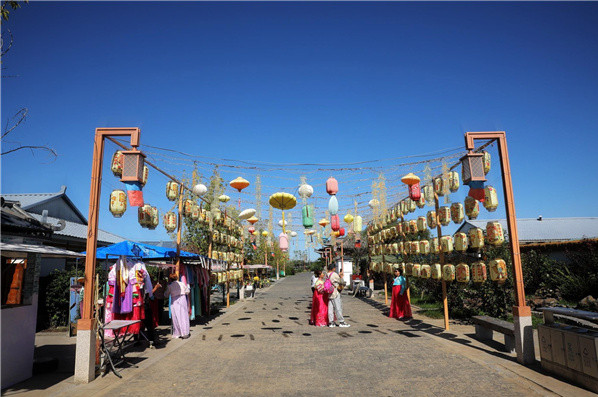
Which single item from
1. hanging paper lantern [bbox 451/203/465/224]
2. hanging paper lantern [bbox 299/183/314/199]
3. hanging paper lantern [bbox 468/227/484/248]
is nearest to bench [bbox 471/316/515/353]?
hanging paper lantern [bbox 468/227/484/248]

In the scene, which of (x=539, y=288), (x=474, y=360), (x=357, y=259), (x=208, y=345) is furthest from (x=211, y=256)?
(x=357, y=259)

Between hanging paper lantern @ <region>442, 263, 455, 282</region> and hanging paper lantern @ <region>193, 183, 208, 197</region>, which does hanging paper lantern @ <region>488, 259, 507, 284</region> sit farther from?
hanging paper lantern @ <region>193, 183, 208, 197</region>

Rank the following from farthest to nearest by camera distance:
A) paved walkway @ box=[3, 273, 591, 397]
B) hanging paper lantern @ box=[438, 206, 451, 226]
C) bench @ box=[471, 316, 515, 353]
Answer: hanging paper lantern @ box=[438, 206, 451, 226], bench @ box=[471, 316, 515, 353], paved walkway @ box=[3, 273, 591, 397]

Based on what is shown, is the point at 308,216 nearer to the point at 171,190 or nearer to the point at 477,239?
the point at 171,190

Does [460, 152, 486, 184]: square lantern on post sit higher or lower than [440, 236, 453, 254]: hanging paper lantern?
higher

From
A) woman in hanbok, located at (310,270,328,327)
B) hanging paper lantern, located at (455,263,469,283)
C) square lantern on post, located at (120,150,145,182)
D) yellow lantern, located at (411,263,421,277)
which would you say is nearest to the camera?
square lantern on post, located at (120,150,145,182)

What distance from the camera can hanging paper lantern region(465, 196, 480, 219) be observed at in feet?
28.0

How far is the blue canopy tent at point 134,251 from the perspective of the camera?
945cm

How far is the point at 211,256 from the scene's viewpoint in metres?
13.7

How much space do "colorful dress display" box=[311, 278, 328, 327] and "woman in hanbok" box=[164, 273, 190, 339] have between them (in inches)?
156

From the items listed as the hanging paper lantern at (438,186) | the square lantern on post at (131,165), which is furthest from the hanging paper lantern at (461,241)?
the square lantern on post at (131,165)

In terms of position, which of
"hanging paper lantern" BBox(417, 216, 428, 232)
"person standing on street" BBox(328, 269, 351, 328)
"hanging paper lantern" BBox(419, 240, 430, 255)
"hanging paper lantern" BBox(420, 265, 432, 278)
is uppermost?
"hanging paper lantern" BBox(417, 216, 428, 232)

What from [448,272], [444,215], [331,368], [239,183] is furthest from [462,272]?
[239,183]

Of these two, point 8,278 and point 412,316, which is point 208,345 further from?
point 412,316
